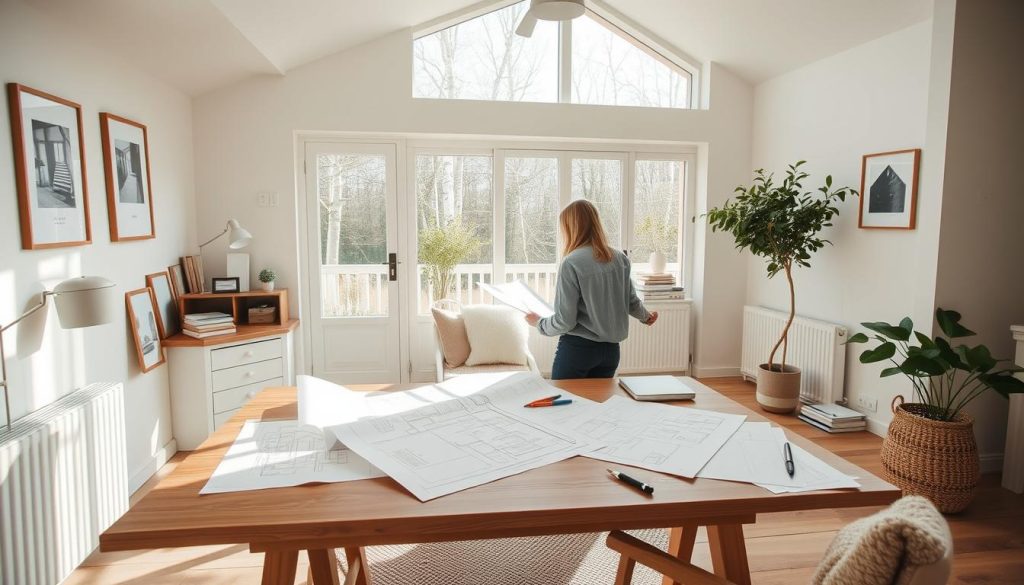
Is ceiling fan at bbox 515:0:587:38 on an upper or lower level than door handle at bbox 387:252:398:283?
upper

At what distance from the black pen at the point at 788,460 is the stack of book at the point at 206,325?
326cm

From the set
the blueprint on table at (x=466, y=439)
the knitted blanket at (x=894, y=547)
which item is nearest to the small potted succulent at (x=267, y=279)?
the blueprint on table at (x=466, y=439)

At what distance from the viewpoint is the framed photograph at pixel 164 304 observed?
339 cm

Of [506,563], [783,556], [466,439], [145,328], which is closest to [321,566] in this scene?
[466,439]

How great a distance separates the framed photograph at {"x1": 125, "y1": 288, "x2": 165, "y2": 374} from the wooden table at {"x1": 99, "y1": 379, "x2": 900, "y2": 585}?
2.26 meters

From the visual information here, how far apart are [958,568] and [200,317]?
4.03 meters

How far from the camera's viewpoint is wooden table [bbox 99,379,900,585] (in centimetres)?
100

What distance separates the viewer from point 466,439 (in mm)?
1336

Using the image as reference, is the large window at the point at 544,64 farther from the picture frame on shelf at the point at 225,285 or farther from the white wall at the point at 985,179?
the white wall at the point at 985,179

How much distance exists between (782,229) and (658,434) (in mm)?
2972

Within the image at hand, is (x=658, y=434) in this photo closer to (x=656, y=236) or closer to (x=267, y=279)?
(x=267, y=279)

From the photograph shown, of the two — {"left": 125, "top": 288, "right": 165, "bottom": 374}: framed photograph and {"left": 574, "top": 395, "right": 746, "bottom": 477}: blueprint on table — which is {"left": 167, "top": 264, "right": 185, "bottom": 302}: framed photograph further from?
{"left": 574, "top": 395, "right": 746, "bottom": 477}: blueprint on table

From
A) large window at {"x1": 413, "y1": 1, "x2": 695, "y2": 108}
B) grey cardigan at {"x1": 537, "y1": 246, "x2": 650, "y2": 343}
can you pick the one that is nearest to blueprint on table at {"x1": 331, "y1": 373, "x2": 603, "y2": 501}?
grey cardigan at {"x1": 537, "y1": 246, "x2": 650, "y2": 343}

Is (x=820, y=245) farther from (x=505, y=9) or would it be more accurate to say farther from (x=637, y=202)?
(x=505, y=9)
